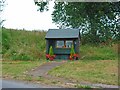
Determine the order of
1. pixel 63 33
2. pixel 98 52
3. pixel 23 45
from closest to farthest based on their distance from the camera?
pixel 63 33 < pixel 98 52 < pixel 23 45

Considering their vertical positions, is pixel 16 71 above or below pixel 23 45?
below

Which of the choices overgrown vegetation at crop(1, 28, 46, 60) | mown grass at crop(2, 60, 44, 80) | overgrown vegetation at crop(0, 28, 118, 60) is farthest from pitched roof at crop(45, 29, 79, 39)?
mown grass at crop(2, 60, 44, 80)

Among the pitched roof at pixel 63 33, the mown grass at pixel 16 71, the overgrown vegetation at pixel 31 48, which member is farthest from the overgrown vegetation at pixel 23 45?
the mown grass at pixel 16 71

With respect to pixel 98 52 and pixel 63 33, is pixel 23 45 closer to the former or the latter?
pixel 63 33

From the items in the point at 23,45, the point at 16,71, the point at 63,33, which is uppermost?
the point at 63,33

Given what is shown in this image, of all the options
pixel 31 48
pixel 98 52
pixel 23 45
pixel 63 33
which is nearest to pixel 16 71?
pixel 63 33

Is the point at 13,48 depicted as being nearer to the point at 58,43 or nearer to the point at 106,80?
the point at 58,43

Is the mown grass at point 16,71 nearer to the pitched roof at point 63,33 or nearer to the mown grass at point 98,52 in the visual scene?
the pitched roof at point 63,33

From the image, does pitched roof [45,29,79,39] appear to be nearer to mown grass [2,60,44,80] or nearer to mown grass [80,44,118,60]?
mown grass [80,44,118,60]

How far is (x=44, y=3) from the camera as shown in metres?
14.4

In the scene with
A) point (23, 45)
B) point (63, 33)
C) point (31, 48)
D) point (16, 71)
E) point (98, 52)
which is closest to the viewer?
point (16, 71)

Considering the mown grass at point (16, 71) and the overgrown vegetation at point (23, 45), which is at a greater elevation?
the overgrown vegetation at point (23, 45)

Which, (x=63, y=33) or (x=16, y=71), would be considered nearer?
(x=16, y=71)

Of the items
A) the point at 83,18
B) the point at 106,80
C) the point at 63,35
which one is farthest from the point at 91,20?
the point at 63,35
